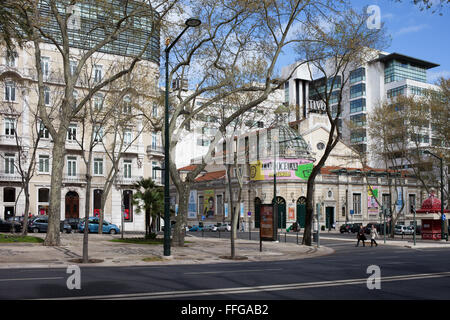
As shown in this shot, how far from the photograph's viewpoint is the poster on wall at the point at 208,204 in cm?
7006

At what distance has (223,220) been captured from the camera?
6731cm

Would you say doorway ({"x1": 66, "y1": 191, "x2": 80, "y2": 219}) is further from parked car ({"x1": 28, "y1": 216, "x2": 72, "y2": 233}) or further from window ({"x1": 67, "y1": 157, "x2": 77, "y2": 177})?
parked car ({"x1": 28, "y1": 216, "x2": 72, "y2": 233})

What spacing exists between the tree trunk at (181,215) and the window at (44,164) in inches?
1186

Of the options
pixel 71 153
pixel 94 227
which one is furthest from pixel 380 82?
pixel 94 227

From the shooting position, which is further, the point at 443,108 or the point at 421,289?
the point at 443,108

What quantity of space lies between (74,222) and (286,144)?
30.1 metres

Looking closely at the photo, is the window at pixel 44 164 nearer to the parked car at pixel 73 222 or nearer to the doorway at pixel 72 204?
the doorway at pixel 72 204

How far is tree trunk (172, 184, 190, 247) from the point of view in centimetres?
2622

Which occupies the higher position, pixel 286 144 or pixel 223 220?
pixel 286 144

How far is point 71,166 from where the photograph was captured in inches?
2106

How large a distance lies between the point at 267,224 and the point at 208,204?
4377 centimetres

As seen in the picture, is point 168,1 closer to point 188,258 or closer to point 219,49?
point 219,49
